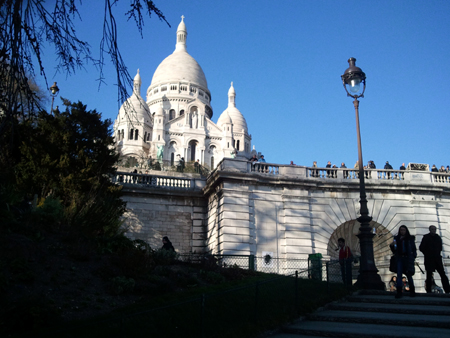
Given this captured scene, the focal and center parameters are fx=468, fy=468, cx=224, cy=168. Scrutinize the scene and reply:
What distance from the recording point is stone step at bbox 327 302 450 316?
934cm

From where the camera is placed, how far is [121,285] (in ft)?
32.8

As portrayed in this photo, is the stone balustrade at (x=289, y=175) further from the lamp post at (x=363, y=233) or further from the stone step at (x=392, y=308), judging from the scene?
the stone step at (x=392, y=308)

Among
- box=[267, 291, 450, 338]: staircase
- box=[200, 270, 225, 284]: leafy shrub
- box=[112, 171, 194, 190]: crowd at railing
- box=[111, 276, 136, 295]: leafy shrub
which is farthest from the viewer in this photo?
box=[112, 171, 194, 190]: crowd at railing

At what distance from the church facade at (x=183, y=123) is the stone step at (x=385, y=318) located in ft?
188

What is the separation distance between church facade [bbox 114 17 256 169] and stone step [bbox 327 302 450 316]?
185ft

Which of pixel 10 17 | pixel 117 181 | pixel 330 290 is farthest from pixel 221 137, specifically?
pixel 10 17

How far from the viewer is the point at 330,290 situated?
11.4m

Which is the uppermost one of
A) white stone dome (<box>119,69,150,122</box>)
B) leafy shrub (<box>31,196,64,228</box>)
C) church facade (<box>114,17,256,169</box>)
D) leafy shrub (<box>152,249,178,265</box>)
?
church facade (<box>114,17,256,169</box>)

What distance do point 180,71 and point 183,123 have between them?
42.7ft

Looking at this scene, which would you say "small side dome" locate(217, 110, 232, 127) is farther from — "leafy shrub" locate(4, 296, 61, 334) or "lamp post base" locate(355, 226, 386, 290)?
"leafy shrub" locate(4, 296, 61, 334)

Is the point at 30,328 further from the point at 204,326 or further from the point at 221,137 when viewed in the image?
the point at 221,137

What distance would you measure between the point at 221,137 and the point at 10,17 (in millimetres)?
70344

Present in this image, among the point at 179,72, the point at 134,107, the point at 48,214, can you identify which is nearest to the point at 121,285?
the point at 48,214

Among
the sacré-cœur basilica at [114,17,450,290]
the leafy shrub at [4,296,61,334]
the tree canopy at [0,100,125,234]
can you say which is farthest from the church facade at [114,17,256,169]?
the leafy shrub at [4,296,61,334]
